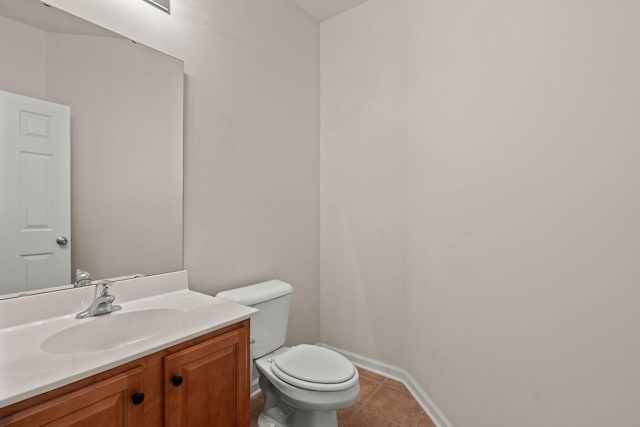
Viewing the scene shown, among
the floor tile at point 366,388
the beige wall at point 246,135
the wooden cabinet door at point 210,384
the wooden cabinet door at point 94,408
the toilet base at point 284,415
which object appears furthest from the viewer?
the floor tile at point 366,388

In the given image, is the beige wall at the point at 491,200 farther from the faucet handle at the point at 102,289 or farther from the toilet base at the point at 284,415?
the faucet handle at the point at 102,289

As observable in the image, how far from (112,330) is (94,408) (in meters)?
0.44

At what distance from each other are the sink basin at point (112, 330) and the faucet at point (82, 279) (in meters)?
0.16

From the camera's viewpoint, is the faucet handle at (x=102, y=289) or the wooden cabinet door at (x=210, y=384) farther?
the faucet handle at (x=102, y=289)

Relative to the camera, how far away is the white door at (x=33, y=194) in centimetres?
105

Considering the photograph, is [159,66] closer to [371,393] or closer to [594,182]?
[594,182]

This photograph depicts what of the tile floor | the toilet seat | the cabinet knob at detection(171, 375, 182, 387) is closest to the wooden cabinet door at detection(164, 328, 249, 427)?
the cabinet knob at detection(171, 375, 182, 387)

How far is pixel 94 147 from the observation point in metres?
1.27

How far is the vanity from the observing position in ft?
2.46

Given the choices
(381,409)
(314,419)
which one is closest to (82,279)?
(314,419)

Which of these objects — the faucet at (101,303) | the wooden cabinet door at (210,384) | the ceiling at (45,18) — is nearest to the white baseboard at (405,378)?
the wooden cabinet door at (210,384)

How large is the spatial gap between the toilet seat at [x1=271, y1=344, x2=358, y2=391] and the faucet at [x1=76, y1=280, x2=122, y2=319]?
807mm

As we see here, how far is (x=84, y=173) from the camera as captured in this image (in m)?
1.24

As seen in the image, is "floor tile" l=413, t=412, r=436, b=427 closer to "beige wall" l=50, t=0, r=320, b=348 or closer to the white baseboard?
the white baseboard
